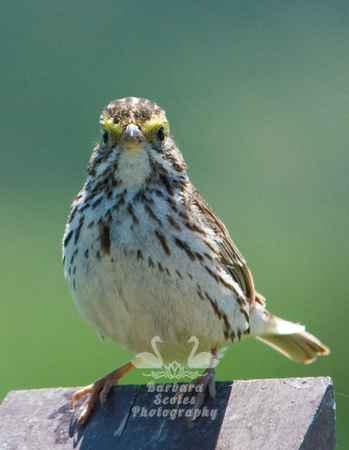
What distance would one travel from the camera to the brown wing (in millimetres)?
7125

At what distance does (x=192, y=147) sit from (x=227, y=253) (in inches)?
268

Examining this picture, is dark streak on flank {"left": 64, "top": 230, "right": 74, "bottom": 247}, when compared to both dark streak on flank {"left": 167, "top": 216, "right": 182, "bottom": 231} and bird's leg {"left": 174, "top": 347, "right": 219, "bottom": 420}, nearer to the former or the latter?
dark streak on flank {"left": 167, "top": 216, "right": 182, "bottom": 231}

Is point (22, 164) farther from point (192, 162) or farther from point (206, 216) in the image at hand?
point (206, 216)

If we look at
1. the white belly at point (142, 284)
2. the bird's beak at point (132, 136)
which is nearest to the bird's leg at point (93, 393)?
the white belly at point (142, 284)

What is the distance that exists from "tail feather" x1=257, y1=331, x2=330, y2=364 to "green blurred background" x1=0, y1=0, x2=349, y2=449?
62.7 inches

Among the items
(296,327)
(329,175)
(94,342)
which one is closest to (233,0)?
(329,175)

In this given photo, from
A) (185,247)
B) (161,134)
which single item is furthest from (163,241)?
(161,134)

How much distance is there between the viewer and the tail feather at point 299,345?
8.20m

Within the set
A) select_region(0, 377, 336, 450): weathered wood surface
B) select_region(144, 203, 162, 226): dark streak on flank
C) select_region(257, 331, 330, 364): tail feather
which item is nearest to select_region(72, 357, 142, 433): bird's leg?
select_region(0, 377, 336, 450): weathered wood surface

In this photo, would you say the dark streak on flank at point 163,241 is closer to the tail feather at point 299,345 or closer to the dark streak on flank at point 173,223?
the dark streak on flank at point 173,223

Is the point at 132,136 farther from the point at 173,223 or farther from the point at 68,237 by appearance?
the point at 68,237

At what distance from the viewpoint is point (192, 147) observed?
14008mm

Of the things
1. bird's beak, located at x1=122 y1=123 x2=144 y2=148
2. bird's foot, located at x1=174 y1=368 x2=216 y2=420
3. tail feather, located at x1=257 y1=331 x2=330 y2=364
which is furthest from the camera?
tail feather, located at x1=257 y1=331 x2=330 y2=364

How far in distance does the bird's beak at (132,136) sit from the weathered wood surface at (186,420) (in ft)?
4.62
